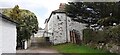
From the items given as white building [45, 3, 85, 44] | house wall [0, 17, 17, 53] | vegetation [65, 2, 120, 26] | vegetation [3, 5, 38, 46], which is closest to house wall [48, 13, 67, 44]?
white building [45, 3, 85, 44]

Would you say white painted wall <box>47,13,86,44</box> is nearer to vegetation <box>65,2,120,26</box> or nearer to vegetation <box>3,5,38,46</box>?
vegetation <box>3,5,38,46</box>

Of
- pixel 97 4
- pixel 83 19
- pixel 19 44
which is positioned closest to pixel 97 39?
pixel 97 4

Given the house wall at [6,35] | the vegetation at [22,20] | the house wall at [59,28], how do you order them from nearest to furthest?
the house wall at [6,35] → the vegetation at [22,20] → the house wall at [59,28]

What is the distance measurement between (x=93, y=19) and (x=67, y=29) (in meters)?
15.2

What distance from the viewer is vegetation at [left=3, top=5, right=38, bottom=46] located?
1470 inches

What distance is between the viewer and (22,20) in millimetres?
40781

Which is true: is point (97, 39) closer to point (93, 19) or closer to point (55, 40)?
point (93, 19)

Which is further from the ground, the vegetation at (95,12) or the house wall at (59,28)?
the vegetation at (95,12)

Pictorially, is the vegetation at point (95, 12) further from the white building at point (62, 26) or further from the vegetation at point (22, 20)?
the white building at point (62, 26)

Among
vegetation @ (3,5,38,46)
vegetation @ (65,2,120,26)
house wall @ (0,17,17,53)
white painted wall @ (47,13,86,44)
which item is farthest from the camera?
white painted wall @ (47,13,86,44)

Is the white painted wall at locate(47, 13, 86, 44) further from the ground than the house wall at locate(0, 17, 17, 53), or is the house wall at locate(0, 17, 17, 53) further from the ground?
the house wall at locate(0, 17, 17, 53)

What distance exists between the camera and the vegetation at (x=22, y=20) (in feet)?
122

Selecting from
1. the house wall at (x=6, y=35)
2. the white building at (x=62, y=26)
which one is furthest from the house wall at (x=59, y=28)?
the house wall at (x=6, y=35)

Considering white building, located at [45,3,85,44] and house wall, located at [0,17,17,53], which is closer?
house wall, located at [0,17,17,53]
